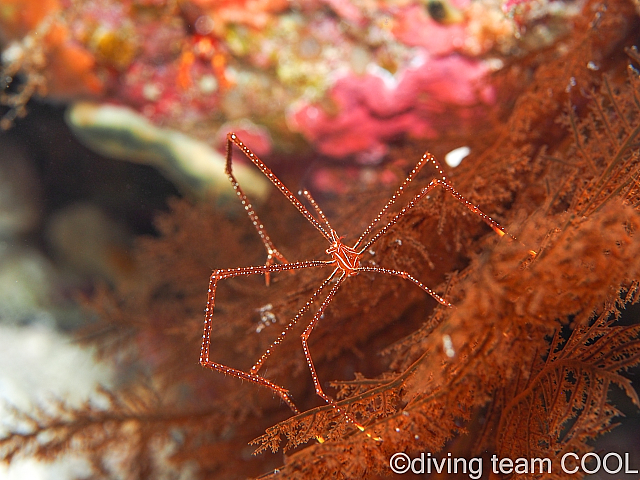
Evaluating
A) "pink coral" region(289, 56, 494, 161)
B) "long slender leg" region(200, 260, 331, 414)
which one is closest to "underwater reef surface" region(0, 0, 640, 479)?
"pink coral" region(289, 56, 494, 161)

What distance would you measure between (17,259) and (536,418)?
16.9ft

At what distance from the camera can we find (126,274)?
4.38 m

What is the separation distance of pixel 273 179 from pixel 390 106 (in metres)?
1.74

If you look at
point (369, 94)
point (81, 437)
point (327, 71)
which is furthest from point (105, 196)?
point (369, 94)

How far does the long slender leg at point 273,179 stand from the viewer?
2166 mm

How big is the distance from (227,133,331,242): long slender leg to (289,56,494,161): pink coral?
1348mm

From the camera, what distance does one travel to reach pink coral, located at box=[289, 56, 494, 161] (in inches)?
130

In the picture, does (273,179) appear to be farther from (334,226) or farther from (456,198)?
(456,198)

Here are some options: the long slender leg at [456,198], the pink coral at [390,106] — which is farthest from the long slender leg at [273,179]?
the pink coral at [390,106]

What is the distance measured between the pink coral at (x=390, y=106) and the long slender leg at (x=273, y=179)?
4.42 feet

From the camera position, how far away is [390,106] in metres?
3.52

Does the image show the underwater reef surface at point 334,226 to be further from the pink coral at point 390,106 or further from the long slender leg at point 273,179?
the long slender leg at point 273,179

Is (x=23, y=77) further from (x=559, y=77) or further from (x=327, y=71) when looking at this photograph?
(x=559, y=77)

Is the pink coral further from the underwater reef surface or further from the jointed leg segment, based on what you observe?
the jointed leg segment
